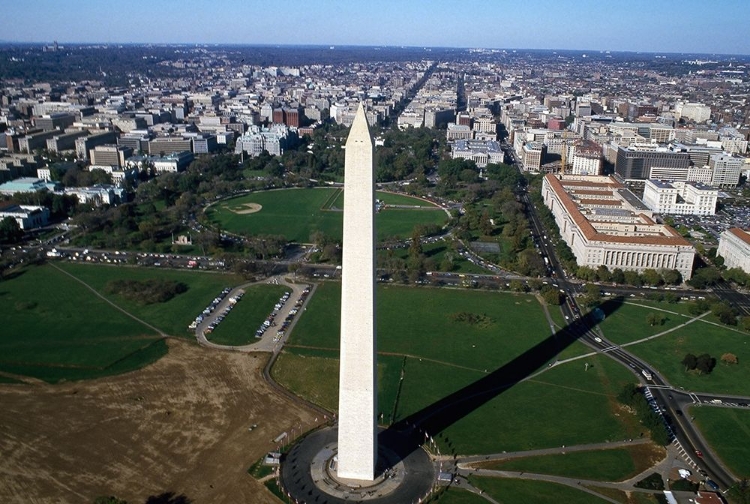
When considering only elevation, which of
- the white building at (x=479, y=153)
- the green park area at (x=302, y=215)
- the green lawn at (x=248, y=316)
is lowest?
the green lawn at (x=248, y=316)

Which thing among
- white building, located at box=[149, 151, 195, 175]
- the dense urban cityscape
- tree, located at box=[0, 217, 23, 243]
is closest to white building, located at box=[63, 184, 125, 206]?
the dense urban cityscape

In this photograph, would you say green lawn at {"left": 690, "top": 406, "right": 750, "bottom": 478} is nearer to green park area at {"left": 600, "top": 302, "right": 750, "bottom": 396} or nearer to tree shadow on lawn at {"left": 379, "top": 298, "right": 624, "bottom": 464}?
green park area at {"left": 600, "top": 302, "right": 750, "bottom": 396}

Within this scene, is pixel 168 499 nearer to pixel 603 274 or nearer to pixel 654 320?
pixel 654 320

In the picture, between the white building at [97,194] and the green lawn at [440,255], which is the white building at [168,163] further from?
the green lawn at [440,255]

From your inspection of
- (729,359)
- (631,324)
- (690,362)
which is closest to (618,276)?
(631,324)

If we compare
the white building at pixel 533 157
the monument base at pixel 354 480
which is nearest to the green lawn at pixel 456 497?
the monument base at pixel 354 480

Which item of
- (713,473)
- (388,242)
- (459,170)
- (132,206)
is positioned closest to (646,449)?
(713,473)
